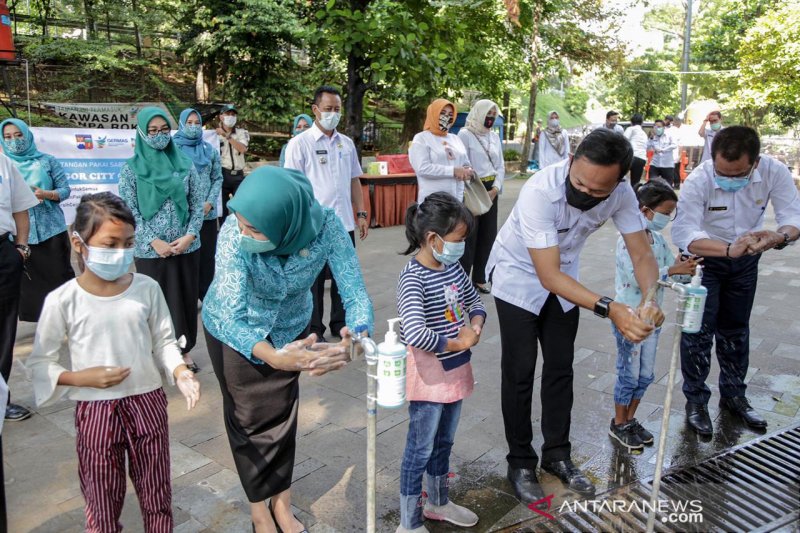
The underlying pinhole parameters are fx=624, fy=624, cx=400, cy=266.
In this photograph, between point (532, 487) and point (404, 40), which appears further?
point (404, 40)

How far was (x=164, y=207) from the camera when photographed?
433 centimetres

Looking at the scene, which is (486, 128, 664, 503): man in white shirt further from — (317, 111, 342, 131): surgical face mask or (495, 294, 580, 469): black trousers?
(317, 111, 342, 131): surgical face mask

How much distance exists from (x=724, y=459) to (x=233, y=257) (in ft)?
9.76

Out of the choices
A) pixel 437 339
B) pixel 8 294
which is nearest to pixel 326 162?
pixel 8 294

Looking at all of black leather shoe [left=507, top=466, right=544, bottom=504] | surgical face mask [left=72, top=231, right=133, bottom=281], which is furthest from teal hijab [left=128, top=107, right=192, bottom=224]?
black leather shoe [left=507, top=466, right=544, bottom=504]

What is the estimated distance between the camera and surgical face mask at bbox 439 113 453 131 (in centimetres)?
608

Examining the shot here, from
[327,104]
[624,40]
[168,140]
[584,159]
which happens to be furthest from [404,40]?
[624,40]

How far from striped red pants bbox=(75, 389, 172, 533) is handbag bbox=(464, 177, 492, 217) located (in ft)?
14.2

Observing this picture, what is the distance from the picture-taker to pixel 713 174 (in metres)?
3.85

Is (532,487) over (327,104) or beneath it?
beneath

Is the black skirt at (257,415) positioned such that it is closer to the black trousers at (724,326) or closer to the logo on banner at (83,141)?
the black trousers at (724,326)

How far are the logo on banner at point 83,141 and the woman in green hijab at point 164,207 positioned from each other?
3.96 meters

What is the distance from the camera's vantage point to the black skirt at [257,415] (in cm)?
252

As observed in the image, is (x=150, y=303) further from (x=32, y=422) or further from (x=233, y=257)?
(x=32, y=422)
